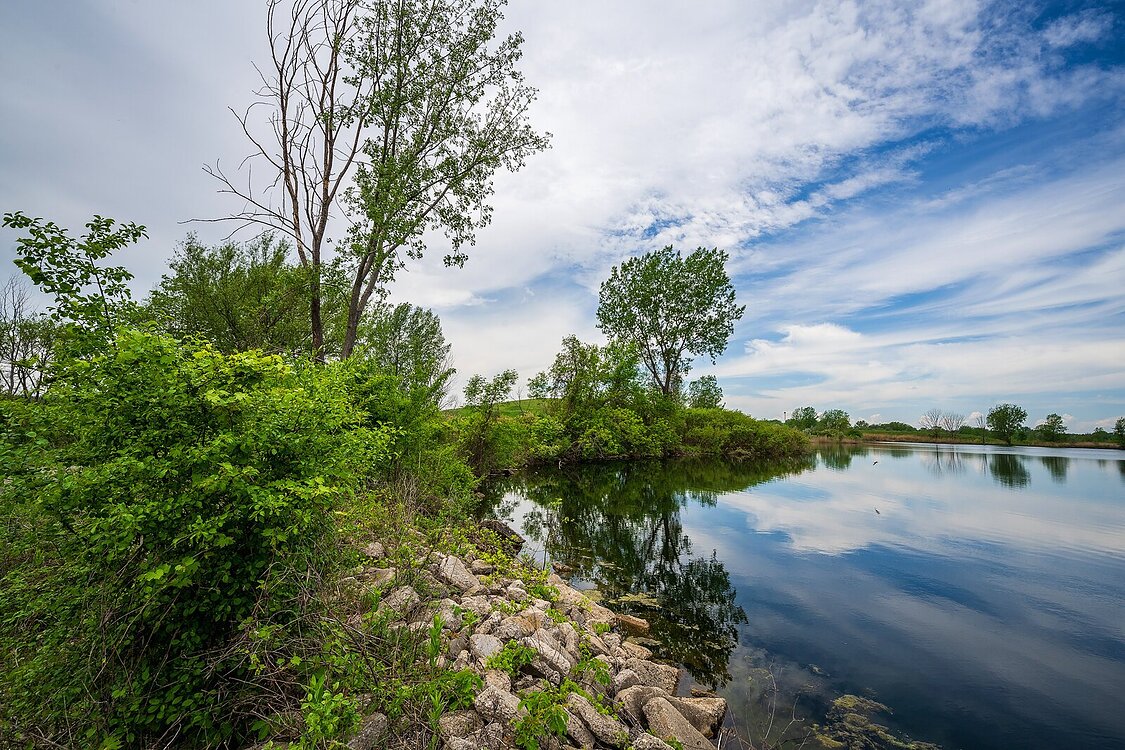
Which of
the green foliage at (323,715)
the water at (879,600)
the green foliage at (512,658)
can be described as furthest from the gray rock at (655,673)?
the green foliage at (323,715)

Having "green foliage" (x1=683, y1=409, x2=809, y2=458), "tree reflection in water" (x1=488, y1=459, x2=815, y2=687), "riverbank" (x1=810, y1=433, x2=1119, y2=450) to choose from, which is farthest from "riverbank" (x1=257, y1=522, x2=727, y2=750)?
"riverbank" (x1=810, y1=433, x2=1119, y2=450)

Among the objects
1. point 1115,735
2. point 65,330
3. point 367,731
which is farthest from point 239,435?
point 1115,735

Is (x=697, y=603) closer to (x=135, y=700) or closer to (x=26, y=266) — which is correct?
(x=135, y=700)

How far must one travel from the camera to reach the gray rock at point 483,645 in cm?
473

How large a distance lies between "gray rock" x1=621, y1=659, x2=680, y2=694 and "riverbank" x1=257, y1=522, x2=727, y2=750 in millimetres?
19

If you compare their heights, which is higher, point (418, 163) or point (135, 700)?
point (418, 163)

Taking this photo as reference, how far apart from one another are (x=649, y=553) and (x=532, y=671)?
26.3 feet

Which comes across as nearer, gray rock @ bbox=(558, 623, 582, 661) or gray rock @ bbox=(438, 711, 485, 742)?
gray rock @ bbox=(438, 711, 485, 742)

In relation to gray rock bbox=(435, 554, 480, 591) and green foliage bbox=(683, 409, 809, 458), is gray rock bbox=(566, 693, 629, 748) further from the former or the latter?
green foliage bbox=(683, 409, 809, 458)

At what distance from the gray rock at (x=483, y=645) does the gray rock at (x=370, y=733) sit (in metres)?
1.30

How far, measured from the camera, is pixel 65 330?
12.2 feet

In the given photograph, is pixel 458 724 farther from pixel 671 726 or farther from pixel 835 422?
pixel 835 422

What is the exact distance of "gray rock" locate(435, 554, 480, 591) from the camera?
666 centimetres

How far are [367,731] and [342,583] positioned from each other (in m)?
1.55
